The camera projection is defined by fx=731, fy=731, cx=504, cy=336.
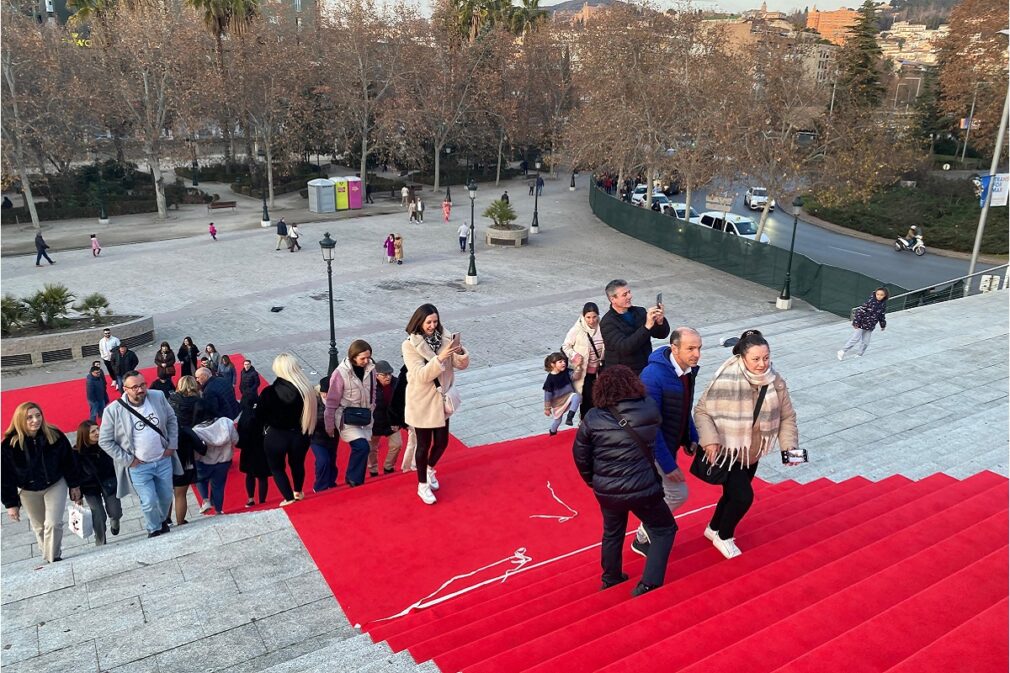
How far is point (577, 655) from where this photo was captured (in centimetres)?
364

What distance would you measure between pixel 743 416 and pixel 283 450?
393 centimetres

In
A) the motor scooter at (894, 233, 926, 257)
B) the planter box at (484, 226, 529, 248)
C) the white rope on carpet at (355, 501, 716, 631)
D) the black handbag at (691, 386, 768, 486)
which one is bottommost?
the motor scooter at (894, 233, 926, 257)

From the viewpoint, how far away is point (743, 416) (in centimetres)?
454

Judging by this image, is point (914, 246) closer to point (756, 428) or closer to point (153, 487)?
point (756, 428)

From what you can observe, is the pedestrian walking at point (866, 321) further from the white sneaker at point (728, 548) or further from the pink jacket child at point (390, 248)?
the pink jacket child at point (390, 248)

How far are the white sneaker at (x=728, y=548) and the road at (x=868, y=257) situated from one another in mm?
A: 24292

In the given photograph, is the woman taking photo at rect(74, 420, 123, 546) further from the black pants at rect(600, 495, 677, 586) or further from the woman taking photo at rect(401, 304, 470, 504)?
the black pants at rect(600, 495, 677, 586)

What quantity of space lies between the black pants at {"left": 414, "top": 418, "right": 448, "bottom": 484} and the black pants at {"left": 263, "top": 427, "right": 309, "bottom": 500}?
1011 mm

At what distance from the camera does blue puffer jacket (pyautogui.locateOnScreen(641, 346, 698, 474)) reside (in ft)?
15.5

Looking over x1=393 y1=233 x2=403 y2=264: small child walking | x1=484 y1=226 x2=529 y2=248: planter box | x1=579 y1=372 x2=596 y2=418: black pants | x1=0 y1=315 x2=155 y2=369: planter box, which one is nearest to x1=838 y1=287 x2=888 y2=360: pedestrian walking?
x1=579 y1=372 x2=596 y2=418: black pants

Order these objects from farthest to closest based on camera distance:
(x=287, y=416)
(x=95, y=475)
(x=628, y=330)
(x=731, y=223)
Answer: (x=731, y=223) < (x=628, y=330) < (x=95, y=475) < (x=287, y=416)

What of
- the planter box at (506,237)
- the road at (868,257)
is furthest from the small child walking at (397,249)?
the road at (868,257)

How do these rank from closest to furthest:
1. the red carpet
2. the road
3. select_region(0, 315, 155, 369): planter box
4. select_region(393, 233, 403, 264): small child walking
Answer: the red carpet, select_region(0, 315, 155, 369): planter box, select_region(393, 233, 403, 264): small child walking, the road

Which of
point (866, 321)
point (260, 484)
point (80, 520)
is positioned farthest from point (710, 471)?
point (866, 321)
